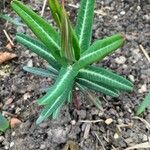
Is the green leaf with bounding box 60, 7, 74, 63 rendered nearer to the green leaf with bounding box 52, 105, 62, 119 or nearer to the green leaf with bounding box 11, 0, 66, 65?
the green leaf with bounding box 11, 0, 66, 65

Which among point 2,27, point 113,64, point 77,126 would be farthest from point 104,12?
point 77,126

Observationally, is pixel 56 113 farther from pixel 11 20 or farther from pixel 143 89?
pixel 11 20

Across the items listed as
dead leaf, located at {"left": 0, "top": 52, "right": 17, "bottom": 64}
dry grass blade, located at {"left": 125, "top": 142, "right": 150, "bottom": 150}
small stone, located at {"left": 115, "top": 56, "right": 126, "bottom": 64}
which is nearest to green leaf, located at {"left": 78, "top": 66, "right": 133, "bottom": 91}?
dry grass blade, located at {"left": 125, "top": 142, "right": 150, "bottom": 150}

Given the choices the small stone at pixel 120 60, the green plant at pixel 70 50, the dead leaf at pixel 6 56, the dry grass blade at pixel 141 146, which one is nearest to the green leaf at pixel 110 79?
the green plant at pixel 70 50

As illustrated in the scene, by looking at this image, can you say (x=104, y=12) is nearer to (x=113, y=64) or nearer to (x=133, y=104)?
(x=113, y=64)

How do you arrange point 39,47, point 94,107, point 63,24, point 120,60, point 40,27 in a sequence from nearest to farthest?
point 63,24 → point 40,27 → point 39,47 → point 94,107 → point 120,60


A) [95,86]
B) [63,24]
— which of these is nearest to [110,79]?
[95,86]
